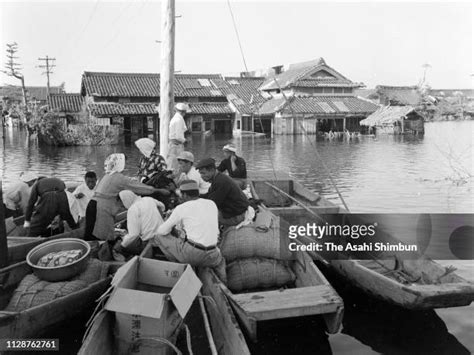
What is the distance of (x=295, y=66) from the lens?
41.5 m

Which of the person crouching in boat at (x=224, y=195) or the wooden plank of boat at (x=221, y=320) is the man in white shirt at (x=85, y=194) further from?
the wooden plank of boat at (x=221, y=320)

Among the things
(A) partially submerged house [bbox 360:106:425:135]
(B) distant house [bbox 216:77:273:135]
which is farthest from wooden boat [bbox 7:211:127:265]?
(A) partially submerged house [bbox 360:106:425:135]

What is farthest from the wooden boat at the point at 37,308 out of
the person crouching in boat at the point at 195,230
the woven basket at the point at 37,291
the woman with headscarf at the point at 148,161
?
the woman with headscarf at the point at 148,161

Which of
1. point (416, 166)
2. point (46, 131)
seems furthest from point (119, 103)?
point (416, 166)

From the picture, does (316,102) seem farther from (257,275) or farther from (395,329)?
(395,329)

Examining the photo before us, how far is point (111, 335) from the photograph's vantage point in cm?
390

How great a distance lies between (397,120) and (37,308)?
34556 mm

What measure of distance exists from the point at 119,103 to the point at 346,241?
3073 centimetres

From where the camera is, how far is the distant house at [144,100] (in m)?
33.1

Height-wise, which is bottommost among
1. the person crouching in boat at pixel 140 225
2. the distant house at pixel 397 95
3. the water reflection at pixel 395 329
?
the water reflection at pixel 395 329

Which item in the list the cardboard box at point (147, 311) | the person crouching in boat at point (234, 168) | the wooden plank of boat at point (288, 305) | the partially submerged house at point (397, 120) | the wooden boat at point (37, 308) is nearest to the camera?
the cardboard box at point (147, 311)

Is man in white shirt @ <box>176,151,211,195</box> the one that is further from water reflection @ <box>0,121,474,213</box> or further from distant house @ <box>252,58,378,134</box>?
distant house @ <box>252,58,378,134</box>

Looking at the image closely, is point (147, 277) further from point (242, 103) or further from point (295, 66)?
point (295, 66)

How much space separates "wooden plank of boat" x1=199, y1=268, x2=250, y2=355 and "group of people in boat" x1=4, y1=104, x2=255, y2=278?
8.8 inches
